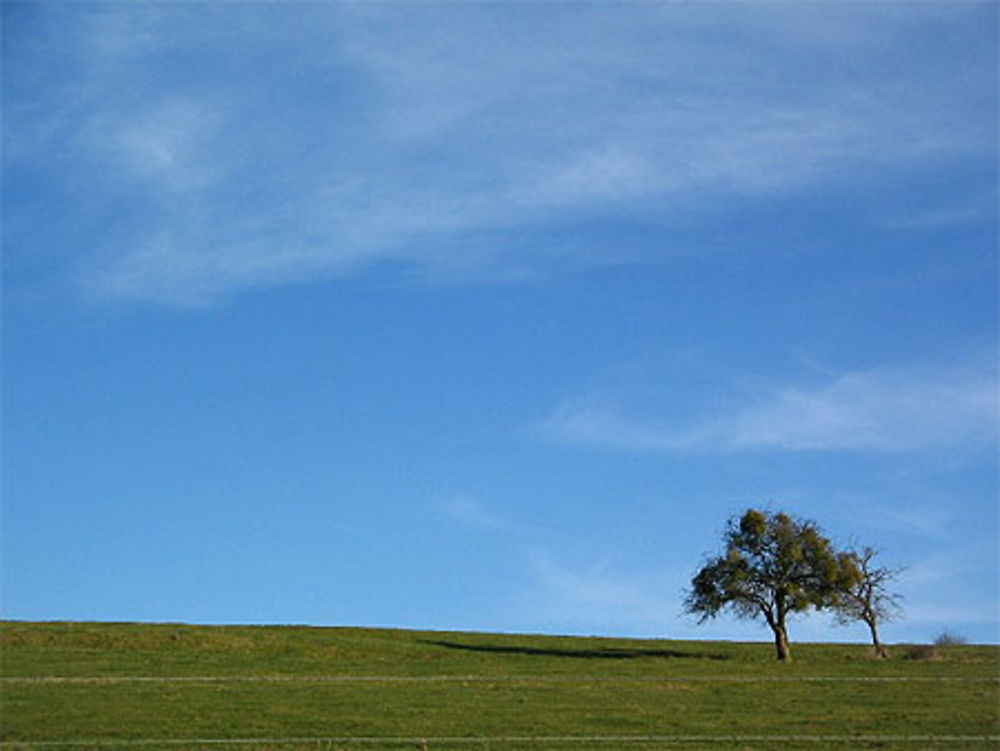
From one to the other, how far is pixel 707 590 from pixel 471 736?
3946 centimetres

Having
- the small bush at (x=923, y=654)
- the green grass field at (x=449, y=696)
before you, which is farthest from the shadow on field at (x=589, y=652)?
the small bush at (x=923, y=654)

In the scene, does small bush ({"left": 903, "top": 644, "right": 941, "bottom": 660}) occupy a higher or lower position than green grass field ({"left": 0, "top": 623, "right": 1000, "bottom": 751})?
higher

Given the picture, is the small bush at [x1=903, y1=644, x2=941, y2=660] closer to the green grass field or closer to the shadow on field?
the green grass field

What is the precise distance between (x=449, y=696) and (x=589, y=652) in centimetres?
3026

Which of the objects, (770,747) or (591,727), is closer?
(770,747)

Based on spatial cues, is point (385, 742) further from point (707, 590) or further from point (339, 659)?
point (707, 590)

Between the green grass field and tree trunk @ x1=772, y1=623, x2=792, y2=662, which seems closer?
the green grass field

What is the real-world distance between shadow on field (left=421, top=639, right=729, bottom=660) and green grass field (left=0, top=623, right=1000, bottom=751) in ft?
1.88

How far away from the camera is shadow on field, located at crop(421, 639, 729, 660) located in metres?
72.1

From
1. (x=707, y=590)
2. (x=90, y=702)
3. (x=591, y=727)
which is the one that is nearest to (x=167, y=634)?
(x=90, y=702)

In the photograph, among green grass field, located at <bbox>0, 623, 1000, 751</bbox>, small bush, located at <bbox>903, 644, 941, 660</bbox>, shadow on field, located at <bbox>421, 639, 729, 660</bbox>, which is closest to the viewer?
green grass field, located at <bbox>0, 623, 1000, 751</bbox>

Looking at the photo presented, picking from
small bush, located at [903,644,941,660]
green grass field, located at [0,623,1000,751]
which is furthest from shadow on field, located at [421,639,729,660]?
small bush, located at [903,644,941,660]

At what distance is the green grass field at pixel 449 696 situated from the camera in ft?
122

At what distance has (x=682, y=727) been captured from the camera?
132ft
